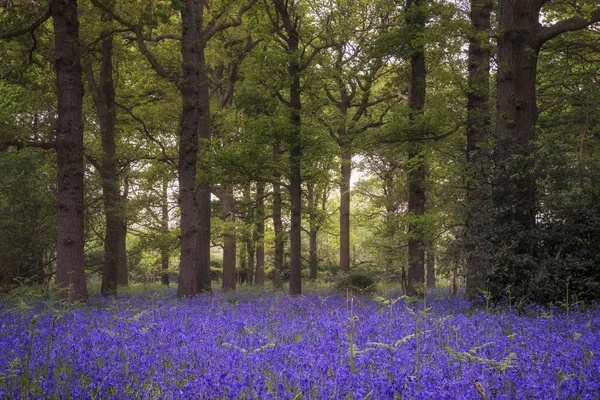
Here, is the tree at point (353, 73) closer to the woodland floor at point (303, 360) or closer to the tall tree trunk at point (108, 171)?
the tall tree trunk at point (108, 171)

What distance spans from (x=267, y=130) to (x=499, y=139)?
22.6ft

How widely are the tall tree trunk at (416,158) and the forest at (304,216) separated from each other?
83mm

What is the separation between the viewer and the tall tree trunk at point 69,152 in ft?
37.8

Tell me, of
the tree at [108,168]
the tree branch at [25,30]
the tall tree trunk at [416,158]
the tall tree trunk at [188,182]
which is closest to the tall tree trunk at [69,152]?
the tree branch at [25,30]

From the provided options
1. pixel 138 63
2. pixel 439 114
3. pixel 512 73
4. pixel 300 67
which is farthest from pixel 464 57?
pixel 138 63

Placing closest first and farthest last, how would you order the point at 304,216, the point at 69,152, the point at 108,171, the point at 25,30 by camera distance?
1. the point at 25,30
2. the point at 69,152
3. the point at 108,171
4. the point at 304,216

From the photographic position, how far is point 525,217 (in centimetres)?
1080

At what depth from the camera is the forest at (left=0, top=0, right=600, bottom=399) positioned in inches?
189

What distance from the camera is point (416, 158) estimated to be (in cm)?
1641

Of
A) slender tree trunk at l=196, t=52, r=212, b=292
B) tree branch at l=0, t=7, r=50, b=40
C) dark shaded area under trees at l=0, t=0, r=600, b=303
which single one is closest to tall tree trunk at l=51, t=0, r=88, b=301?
dark shaded area under trees at l=0, t=0, r=600, b=303

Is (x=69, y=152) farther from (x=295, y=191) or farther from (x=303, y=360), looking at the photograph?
(x=303, y=360)

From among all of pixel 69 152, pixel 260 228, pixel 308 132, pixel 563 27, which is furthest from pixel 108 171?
pixel 563 27

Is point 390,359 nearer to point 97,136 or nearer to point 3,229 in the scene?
point 3,229

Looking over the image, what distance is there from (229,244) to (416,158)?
11.2 m
